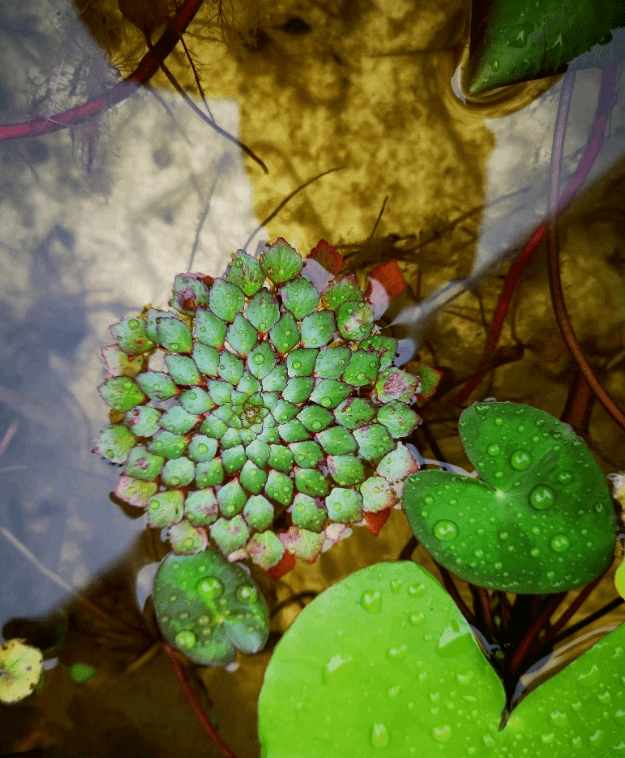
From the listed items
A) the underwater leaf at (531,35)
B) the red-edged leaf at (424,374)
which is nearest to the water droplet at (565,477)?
the red-edged leaf at (424,374)

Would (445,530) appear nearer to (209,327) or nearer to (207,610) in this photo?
(207,610)

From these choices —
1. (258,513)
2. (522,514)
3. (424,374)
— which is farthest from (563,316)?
(258,513)

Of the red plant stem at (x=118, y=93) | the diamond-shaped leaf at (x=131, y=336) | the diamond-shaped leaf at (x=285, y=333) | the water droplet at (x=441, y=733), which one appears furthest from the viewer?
the red plant stem at (x=118, y=93)

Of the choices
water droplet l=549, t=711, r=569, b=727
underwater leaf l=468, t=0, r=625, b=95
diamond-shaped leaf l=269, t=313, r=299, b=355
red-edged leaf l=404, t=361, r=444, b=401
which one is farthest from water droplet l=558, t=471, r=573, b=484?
underwater leaf l=468, t=0, r=625, b=95

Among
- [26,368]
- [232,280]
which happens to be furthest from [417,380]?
[26,368]

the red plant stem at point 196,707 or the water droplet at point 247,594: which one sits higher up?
the water droplet at point 247,594

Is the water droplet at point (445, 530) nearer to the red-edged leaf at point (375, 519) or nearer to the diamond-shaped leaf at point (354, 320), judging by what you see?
the red-edged leaf at point (375, 519)
